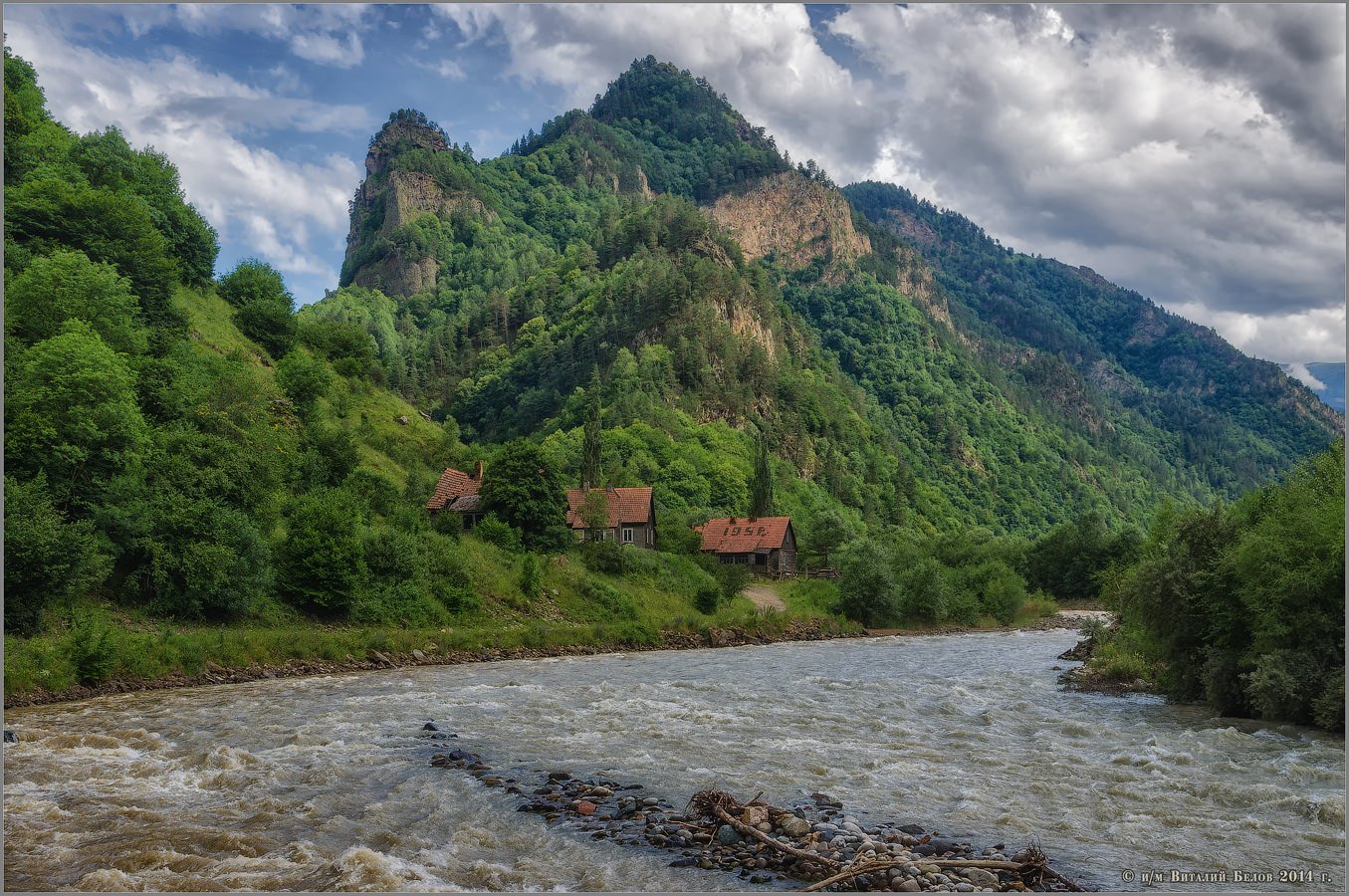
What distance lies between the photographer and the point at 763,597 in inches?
3307

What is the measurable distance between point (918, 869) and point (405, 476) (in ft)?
220

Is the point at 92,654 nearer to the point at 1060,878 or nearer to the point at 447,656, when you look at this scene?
the point at 447,656

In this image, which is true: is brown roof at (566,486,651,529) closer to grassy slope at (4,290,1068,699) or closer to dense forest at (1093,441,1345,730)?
grassy slope at (4,290,1068,699)

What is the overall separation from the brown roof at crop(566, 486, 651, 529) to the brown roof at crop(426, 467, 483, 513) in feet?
38.8

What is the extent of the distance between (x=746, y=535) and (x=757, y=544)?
203 centimetres

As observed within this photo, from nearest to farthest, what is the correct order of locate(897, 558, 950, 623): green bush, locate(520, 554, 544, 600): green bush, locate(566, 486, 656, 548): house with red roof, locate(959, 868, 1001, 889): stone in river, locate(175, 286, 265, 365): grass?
locate(959, 868, 1001, 889): stone in river, locate(520, 554, 544, 600): green bush, locate(175, 286, 265, 365): grass, locate(566, 486, 656, 548): house with red roof, locate(897, 558, 950, 623): green bush

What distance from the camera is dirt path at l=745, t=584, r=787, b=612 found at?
80988mm

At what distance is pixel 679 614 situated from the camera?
70312 millimetres

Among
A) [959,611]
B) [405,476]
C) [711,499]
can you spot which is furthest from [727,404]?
[405,476]

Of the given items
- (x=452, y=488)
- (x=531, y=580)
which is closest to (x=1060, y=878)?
(x=531, y=580)

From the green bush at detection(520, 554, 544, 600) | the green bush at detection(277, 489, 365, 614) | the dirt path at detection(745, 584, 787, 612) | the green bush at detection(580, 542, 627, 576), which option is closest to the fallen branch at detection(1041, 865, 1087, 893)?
the green bush at detection(277, 489, 365, 614)

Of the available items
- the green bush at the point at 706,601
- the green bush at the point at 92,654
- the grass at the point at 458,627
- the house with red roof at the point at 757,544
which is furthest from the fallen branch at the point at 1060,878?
the house with red roof at the point at 757,544

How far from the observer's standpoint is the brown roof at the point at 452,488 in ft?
240

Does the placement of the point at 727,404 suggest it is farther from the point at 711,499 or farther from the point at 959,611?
the point at 959,611
